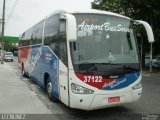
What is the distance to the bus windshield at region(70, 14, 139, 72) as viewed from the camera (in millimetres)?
8453

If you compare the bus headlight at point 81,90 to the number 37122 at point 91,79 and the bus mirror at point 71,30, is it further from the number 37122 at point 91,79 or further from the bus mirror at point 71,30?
the bus mirror at point 71,30

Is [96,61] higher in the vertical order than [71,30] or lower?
lower

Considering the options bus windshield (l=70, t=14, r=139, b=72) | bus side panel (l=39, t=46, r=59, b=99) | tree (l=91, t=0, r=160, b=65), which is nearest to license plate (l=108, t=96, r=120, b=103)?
bus windshield (l=70, t=14, r=139, b=72)

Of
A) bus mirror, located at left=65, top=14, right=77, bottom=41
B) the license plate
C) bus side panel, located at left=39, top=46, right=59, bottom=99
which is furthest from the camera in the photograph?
bus side panel, located at left=39, top=46, right=59, bottom=99

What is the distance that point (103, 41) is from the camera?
8.71m

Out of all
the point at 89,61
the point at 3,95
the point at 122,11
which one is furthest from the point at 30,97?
the point at 122,11

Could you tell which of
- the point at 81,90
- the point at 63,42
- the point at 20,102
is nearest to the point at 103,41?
the point at 63,42

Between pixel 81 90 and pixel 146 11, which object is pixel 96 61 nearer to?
pixel 81 90

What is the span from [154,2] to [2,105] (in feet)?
75.0

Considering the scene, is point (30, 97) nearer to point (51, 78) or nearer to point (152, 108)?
point (51, 78)

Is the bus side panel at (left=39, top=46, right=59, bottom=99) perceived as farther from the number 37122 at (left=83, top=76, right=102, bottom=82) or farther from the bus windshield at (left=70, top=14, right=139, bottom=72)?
the number 37122 at (left=83, top=76, right=102, bottom=82)

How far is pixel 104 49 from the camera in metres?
8.66

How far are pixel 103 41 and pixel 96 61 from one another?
677 millimetres

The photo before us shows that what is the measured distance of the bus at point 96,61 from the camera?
323 inches
